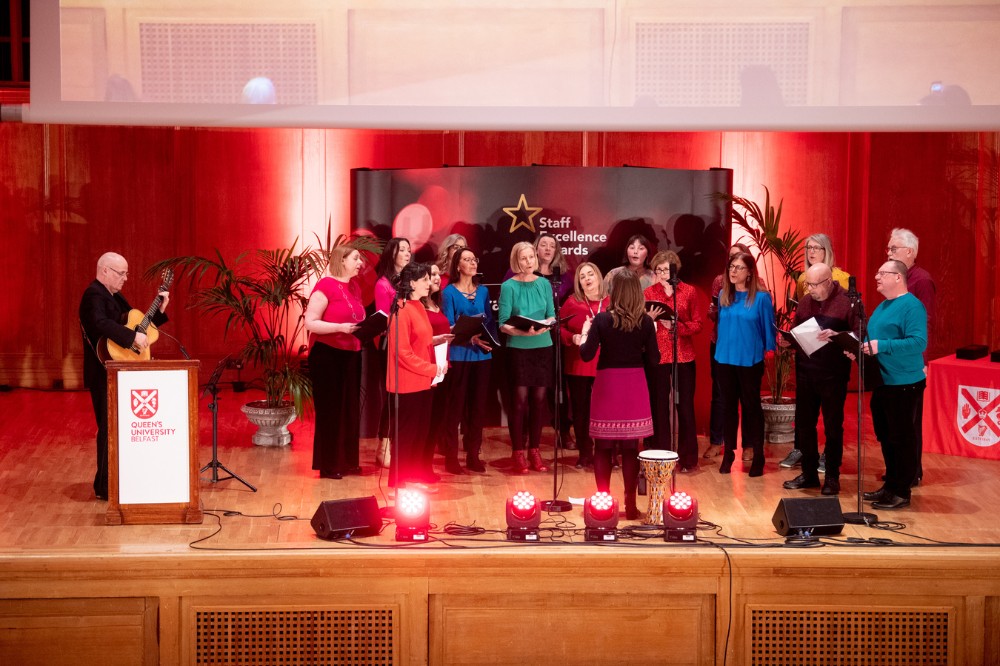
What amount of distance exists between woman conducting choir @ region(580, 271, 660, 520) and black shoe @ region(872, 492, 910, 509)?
151cm

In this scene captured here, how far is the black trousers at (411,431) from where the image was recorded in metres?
6.71

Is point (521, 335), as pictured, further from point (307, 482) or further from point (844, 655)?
point (844, 655)

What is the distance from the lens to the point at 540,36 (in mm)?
5910

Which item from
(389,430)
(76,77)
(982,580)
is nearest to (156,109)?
(76,77)

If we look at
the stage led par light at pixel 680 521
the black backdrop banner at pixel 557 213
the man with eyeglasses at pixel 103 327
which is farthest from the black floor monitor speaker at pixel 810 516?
the man with eyeglasses at pixel 103 327

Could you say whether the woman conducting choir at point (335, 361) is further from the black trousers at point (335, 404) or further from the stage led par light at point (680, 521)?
the stage led par light at point (680, 521)

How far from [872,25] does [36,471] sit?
5615mm

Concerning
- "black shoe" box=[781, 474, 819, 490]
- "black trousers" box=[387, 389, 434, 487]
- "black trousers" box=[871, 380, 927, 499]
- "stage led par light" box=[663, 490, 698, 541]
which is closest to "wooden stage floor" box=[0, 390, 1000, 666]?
"stage led par light" box=[663, 490, 698, 541]

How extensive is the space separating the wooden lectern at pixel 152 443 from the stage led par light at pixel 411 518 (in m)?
1.13

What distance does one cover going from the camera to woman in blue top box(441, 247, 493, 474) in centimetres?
727

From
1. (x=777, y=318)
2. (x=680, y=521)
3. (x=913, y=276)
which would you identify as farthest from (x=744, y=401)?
(x=680, y=521)

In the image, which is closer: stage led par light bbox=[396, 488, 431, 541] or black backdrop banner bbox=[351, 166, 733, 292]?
stage led par light bbox=[396, 488, 431, 541]

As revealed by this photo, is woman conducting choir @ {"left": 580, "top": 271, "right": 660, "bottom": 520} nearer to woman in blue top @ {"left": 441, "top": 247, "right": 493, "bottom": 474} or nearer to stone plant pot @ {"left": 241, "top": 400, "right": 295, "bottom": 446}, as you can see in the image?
woman in blue top @ {"left": 441, "top": 247, "right": 493, "bottom": 474}

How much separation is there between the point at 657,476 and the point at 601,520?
0.48 meters
